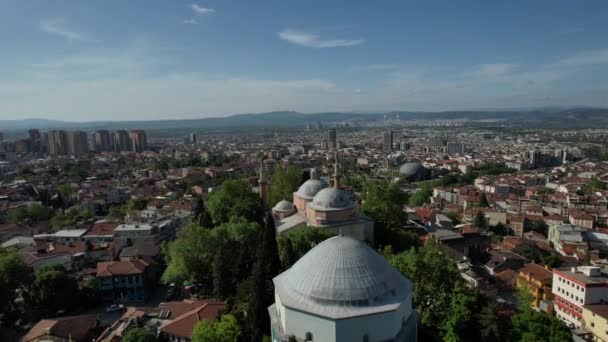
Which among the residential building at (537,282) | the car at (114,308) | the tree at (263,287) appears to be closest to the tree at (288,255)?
the tree at (263,287)

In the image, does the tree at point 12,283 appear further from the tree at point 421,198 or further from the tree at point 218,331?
the tree at point 421,198

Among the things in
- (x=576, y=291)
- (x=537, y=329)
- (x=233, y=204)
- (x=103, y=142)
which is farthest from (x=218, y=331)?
(x=103, y=142)

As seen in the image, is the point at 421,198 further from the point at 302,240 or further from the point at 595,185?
the point at 302,240

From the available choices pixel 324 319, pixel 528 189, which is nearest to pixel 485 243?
pixel 324 319

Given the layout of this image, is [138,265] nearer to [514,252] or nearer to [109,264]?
[109,264]

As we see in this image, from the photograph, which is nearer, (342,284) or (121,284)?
(342,284)

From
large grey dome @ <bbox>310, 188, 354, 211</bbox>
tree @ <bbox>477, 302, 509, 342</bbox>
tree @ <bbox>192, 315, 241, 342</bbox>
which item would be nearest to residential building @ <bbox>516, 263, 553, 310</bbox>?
tree @ <bbox>477, 302, 509, 342</bbox>
